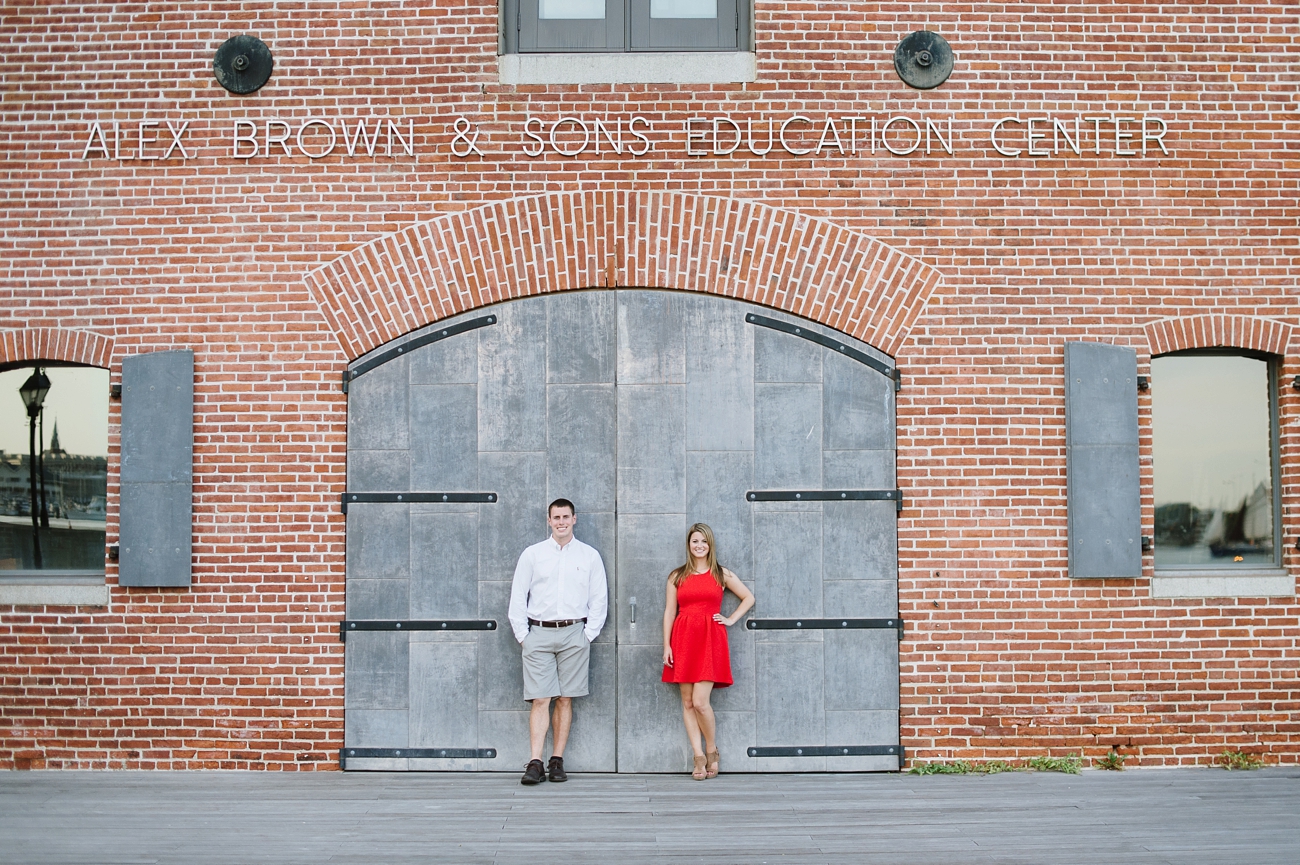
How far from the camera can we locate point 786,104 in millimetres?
7930

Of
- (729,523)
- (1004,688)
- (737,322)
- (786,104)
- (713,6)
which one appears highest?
(713,6)

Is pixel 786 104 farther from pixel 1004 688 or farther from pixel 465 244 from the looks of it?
pixel 1004 688

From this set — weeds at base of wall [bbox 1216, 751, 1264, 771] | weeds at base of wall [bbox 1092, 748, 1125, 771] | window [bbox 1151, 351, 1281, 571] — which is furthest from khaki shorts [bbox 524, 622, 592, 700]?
weeds at base of wall [bbox 1216, 751, 1264, 771]

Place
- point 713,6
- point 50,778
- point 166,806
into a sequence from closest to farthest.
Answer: point 166,806 < point 50,778 < point 713,6

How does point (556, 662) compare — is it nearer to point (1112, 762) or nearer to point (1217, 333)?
point (1112, 762)

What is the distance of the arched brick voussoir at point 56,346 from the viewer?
25.9 ft

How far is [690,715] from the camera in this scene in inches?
297

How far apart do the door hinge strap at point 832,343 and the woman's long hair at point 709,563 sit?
4.97 ft

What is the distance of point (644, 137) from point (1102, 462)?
396cm

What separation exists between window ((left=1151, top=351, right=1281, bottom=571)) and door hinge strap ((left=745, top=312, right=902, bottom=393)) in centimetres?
200

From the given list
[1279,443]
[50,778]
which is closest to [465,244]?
[50,778]

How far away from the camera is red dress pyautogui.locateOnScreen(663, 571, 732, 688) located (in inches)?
293

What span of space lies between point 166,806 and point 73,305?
3.58 metres

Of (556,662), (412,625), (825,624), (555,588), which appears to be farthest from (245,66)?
(825,624)
